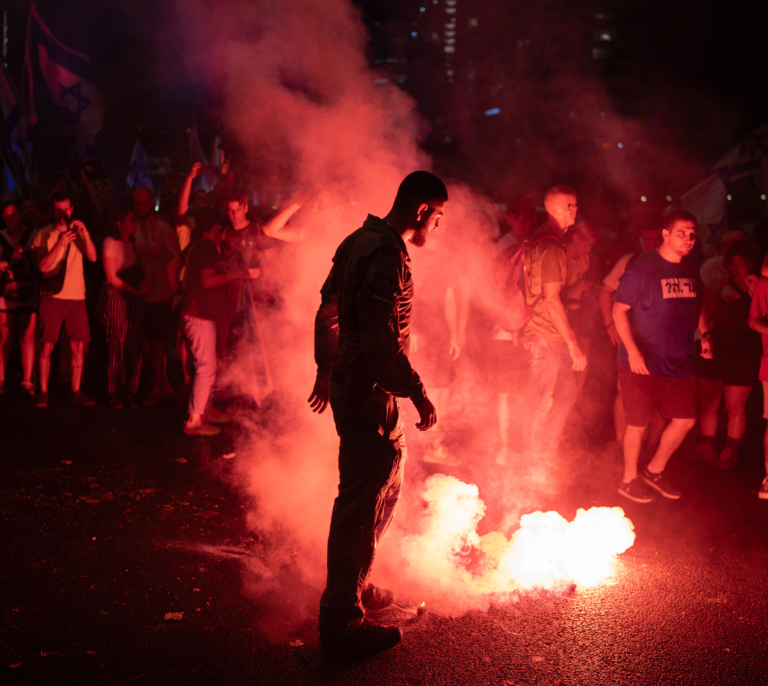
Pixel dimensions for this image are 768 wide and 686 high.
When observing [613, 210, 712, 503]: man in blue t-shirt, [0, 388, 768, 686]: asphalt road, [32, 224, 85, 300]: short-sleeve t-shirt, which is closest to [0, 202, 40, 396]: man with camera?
[32, 224, 85, 300]: short-sleeve t-shirt

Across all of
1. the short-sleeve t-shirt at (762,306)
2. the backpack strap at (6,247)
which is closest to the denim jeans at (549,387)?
the short-sleeve t-shirt at (762,306)

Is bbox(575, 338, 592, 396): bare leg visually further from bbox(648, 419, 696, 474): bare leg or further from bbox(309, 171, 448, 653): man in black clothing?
bbox(309, 171, 448, 653): man in black clothing

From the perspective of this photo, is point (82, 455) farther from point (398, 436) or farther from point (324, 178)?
point (398, 436)

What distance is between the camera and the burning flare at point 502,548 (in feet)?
11.6

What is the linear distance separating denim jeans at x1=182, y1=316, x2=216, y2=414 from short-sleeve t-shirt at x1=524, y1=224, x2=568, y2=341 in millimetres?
2826

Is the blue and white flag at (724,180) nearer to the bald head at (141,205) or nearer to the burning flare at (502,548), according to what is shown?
the burning flare at (502,548)

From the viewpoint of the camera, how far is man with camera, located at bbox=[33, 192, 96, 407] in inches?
269

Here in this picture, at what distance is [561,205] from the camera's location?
4984 millimetres

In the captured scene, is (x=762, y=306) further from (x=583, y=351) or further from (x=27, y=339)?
(x=27, y=339)

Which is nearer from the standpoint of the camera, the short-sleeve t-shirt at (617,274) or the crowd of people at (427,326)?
the crowd of people at (427,326)

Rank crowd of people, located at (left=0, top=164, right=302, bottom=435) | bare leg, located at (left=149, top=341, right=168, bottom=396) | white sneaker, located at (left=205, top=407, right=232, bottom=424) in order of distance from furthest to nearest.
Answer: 1. bare leg, located at (left=149, top=341, right=168, bottom=396)
2. crowd of people, located at (left=0, top=164, right=302, bottom=435)
3. white sneaker, located at (left=205, top=407, right=232, bottom=424)

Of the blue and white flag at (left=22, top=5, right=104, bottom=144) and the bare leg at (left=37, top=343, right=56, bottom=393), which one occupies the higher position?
the blue and white flag at (left=22, top=5, right=104, bottom=144)

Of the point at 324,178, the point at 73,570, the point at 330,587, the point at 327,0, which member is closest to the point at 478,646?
the point at 330,587

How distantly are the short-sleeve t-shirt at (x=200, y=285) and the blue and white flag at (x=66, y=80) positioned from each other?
6195mm
